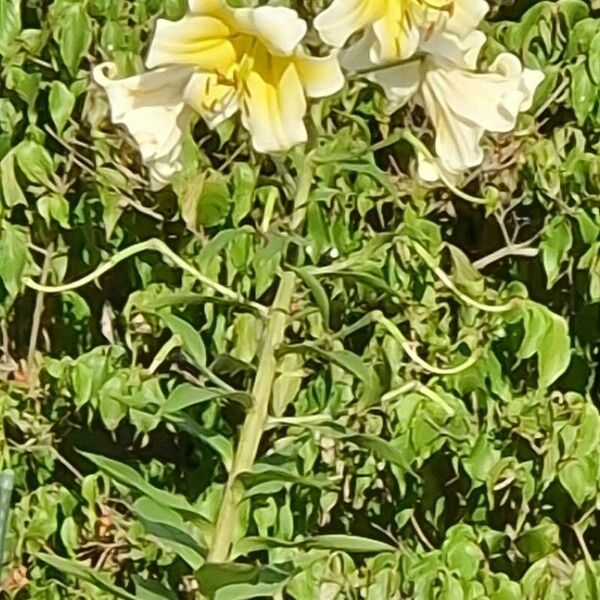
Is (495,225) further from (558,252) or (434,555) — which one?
(434,555)

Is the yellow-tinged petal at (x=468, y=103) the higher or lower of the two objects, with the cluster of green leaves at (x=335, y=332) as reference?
higher

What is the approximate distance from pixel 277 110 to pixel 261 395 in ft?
0.94

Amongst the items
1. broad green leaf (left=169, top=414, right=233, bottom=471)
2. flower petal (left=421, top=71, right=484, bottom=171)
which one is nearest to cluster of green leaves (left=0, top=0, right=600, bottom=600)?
broad green leaf (left=169, top=414, right=233, bottom=471)

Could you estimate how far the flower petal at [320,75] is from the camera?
1148mm

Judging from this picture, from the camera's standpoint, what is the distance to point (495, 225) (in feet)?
7.04

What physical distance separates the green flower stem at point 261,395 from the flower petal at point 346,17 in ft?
0.56

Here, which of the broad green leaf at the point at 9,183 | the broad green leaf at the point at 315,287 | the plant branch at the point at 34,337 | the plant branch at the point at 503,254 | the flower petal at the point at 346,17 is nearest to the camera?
the flower petal at the point at 346,17

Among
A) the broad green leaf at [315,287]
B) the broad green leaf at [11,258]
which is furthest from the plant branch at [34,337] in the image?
the broad green leaf at [315,287]

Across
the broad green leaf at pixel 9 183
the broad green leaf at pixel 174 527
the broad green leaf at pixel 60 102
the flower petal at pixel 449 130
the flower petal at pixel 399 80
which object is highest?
the flower petal at pixel 399 80

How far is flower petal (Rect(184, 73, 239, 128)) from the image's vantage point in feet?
3.80

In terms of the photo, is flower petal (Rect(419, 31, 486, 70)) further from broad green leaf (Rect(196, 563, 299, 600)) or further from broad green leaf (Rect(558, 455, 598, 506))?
broad green leaf (Rect(558, 455, 598, 506))

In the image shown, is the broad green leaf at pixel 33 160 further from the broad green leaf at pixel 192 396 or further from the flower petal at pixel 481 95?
the flower petal at pixel 481 95

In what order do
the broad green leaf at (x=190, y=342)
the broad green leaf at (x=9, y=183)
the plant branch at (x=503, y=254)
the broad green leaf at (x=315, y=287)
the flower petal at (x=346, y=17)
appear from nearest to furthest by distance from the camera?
the flower petal at (x=346, y=17)
the broad green leaf at (x=315, y=287)
the broad green leaf at (x=190, y=342)
the broad green leaf at (x=9, y=183)
the plant branch at (x=503, y=254)

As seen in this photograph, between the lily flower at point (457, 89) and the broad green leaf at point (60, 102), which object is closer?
the lily flower at point (457, 89)
